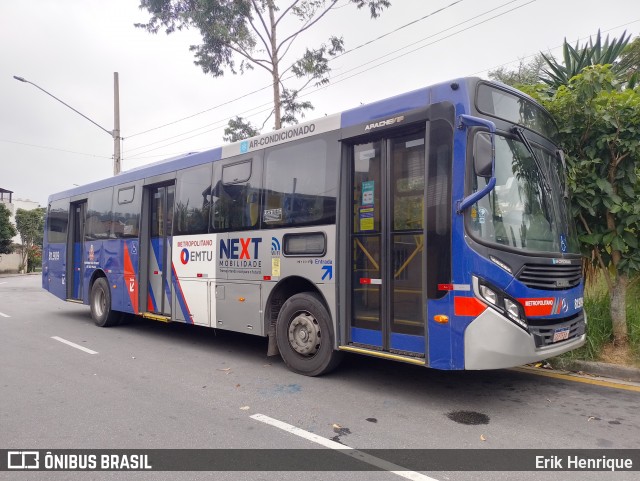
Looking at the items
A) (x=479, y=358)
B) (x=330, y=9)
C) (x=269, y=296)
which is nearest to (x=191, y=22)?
(x=330, y=9)

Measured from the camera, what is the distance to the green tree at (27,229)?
36.0 metres

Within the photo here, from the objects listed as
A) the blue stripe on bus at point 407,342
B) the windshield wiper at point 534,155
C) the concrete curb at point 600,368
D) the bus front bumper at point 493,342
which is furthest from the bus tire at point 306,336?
the concrete curb at point 600,368

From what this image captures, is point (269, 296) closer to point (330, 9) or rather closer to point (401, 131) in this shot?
point (401, 131)

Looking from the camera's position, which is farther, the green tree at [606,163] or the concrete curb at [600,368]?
the green tree at [606,163]

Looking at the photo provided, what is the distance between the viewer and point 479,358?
4.48 meters

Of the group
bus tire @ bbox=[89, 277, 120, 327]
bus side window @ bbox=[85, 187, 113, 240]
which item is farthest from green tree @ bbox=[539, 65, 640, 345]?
bus tire @ bbox=[89, 277, 120, 327]

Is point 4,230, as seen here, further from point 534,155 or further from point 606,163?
point 606,163

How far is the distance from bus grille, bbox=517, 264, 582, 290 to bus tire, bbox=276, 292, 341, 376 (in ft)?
7.41

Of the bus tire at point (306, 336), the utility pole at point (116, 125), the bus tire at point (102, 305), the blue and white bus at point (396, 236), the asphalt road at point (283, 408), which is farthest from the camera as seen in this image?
the utility pole at point (116, 125)

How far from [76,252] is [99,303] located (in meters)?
1.84

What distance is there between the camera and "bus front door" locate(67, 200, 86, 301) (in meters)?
11.4

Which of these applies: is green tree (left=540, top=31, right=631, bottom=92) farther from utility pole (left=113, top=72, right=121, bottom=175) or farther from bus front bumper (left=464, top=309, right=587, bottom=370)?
utility pole (left=113, top=72, right=121, bottom=175)

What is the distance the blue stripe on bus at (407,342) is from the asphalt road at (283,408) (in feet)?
1.95

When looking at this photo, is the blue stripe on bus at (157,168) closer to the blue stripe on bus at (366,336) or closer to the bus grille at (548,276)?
the blue stripe on bus at (366,336)
